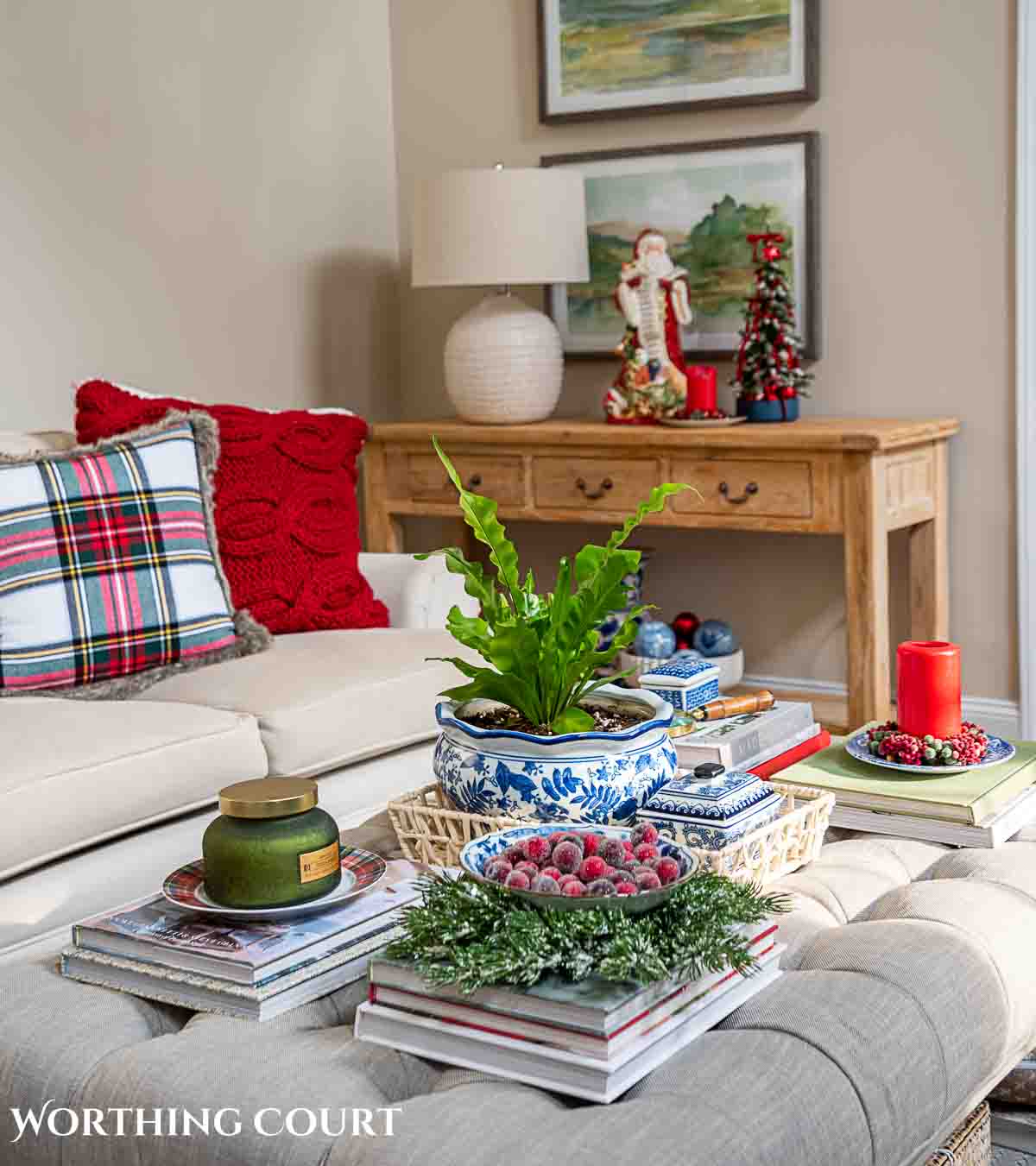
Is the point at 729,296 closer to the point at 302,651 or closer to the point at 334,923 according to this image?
the point at 302,651

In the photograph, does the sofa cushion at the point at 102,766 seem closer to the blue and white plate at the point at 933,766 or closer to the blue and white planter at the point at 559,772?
the blue and white planter at the point at 559,772

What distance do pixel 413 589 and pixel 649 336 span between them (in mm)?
1025

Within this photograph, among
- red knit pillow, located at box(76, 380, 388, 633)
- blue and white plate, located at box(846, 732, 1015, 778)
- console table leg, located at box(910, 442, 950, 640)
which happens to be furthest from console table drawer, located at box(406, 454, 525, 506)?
blue and white plate, located at box(846, 732, 1015, 778)

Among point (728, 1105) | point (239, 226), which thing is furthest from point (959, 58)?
point (728, 1105)

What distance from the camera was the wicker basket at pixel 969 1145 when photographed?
1.29 metres

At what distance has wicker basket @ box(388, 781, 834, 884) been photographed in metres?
1.54

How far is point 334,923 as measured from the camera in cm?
137

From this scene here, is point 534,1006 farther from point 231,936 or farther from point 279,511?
point 279,511

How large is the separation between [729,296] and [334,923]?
2.71 m

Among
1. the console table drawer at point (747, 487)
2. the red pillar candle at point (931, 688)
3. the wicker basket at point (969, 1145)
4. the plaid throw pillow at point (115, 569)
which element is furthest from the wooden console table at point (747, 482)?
the wicker basket at point (969, 1145)

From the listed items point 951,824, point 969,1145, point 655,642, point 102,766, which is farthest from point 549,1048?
point 655,642

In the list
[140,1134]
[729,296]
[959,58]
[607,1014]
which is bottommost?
[140,1134]

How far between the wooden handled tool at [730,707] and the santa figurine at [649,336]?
5.41 feet

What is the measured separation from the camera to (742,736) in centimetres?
186
